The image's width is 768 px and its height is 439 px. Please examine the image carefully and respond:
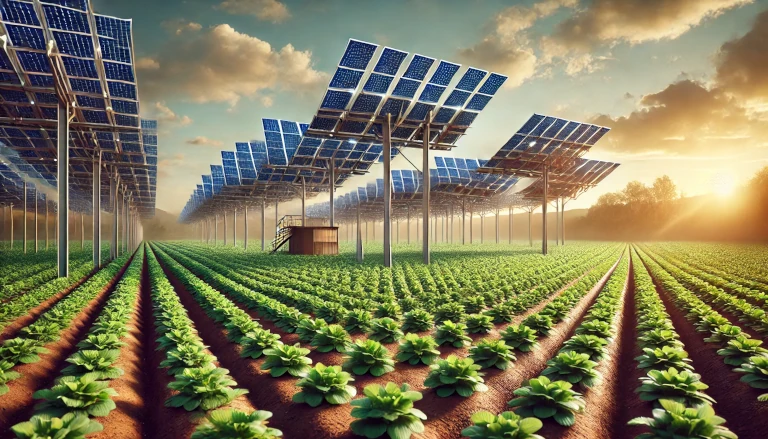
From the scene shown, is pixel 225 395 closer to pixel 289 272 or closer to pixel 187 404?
pixel 187 404

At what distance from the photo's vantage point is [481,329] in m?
8.53

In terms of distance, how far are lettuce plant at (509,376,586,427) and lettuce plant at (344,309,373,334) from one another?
13.7 feet

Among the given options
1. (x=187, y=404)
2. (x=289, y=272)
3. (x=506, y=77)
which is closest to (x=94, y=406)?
(x=187, y=404)

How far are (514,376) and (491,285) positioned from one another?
7.87 metres

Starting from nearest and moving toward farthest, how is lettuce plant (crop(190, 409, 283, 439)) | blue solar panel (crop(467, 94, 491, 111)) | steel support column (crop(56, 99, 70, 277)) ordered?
1. lettuce plant (crop(190, 409, 283, 439))
2. steel support column (crop(56, 99, 70, 277))
3. blue solar panel (crop(467, 94, 491, 111))

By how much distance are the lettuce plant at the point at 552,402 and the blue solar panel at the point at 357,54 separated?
1577 cm

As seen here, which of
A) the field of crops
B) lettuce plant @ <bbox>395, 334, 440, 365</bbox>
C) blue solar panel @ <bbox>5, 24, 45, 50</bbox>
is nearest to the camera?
the field of crops

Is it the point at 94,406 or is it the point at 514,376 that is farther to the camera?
the point at 514,376

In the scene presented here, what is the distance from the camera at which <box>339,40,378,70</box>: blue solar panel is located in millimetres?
17547

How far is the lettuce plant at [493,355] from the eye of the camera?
247 inches

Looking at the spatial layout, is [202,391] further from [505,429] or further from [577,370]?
[577,370]

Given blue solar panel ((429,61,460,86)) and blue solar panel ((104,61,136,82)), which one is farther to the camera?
blue solar panel ((429,61,460,86))

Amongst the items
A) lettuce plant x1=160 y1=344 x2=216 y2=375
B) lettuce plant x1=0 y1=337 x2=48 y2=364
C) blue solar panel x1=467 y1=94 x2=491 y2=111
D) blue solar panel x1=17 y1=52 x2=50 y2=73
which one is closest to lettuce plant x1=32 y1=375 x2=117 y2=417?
lettuce plant x1=160 y1=344 x2=216 y2=375

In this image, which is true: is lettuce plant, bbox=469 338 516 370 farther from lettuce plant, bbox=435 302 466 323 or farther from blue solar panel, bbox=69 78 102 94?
blue solar panel, bbox=69 78 102 94
